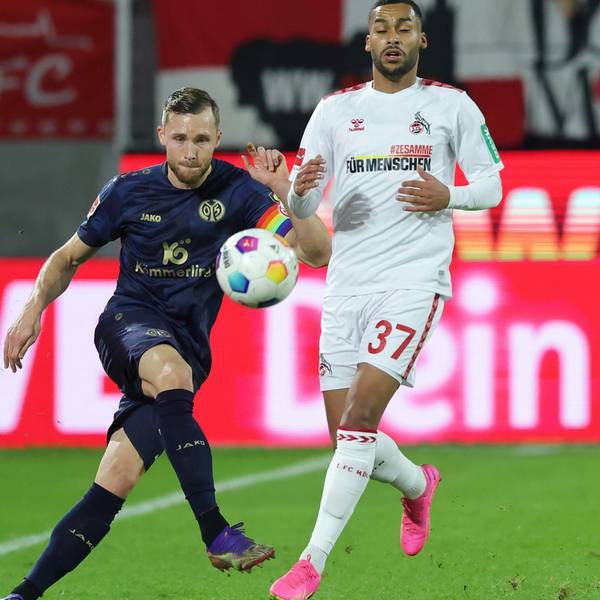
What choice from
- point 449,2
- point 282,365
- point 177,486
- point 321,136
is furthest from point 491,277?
point 321,136

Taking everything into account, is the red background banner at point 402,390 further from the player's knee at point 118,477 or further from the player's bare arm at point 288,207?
the player's knee at point 118,477

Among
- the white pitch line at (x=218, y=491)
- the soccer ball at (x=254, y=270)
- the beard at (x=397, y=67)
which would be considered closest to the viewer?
the soccer ball at (x=254, y=270)

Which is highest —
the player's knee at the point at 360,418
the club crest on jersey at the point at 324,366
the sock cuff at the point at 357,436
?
the club crest on jersey at the point at 324,366

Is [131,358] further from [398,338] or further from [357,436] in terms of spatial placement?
[398,338]

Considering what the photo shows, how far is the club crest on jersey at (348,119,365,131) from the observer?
17.3 feet

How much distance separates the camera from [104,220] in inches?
200

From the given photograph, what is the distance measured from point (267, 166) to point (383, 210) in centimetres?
45

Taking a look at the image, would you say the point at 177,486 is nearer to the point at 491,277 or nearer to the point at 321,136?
the point at 491,277

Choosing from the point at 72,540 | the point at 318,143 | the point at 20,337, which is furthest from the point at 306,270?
the point at 72,540

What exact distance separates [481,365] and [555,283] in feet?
2.70

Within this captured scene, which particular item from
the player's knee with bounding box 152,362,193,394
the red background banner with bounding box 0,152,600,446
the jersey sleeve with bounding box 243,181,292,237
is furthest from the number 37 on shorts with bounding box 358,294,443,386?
the red background banner with bounding box 0,152,600,446

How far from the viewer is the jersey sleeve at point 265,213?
16.5 feet

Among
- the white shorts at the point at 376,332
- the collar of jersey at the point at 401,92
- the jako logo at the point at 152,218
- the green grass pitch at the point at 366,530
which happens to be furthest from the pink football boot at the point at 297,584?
the collar of jersey at the point at 401,92

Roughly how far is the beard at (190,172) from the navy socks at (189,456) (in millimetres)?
771
